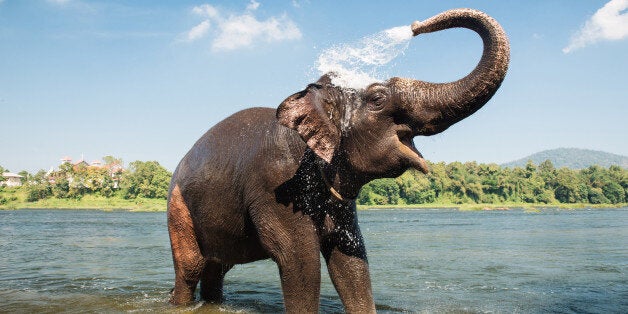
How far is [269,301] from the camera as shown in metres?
8.38

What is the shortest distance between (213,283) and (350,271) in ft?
7.97

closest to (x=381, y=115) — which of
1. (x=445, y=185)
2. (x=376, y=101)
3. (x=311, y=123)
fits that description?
(x=376, y=101)

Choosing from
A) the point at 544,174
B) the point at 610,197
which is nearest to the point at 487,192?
the point at 544,174

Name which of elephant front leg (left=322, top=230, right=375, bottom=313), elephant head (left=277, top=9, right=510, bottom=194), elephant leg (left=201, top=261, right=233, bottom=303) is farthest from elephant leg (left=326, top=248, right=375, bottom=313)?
elephant leg (left=201, top=261, right=233, bottom=303)

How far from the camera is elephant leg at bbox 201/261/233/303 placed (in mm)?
6488

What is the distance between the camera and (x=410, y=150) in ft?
13.1

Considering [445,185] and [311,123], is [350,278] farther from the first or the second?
[445,185]

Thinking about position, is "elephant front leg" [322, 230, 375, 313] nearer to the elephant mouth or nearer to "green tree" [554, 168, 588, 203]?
the elephant mouth

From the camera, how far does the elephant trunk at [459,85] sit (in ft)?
11.6

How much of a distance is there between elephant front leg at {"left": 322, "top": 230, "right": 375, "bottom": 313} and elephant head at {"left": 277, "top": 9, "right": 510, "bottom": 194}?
95 cm

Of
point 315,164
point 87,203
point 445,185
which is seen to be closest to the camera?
point 315,164

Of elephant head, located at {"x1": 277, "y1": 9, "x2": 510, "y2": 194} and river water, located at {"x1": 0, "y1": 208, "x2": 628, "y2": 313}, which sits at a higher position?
elephant head, located at {"x1": 277, "y1": 9, "x2": 510, "y2": 194}

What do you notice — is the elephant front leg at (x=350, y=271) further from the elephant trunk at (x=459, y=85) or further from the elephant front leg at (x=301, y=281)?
the elephant trunk at (x=459, y=85)

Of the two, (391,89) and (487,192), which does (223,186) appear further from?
(487,192)
